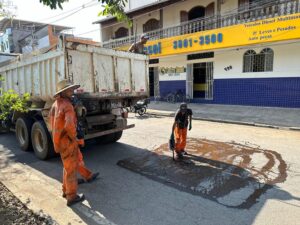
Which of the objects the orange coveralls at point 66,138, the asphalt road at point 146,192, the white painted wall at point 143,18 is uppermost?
the white painted wall at point 143,18

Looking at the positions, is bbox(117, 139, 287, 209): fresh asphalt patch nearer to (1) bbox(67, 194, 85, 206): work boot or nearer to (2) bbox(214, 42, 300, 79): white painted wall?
(1) bbox(67, 194, 85, 206): work boot

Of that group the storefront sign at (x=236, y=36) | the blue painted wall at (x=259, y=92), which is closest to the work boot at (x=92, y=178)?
the storefront sign at (x=236, y=36)

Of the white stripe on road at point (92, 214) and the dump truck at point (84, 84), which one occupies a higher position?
the dump truck at point (84, 84)

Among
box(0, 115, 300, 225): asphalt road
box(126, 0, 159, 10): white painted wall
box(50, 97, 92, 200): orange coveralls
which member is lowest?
box(0, 115, 300, 225): asphalt road

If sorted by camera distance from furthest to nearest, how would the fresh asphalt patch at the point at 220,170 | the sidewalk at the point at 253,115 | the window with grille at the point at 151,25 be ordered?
1. the window with grille at the point at 151,25
2. the sidewalk at the point at 253,115
3. the fresh asphalt patch at the point at 220,170

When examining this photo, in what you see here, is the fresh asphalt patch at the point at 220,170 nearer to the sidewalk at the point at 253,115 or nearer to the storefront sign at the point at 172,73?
the sidewalk at the point at 253,115

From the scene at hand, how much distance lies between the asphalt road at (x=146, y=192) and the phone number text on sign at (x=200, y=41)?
768 centimetres

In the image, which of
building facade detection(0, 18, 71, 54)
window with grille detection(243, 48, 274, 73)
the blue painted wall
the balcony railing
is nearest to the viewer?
the balcony railing

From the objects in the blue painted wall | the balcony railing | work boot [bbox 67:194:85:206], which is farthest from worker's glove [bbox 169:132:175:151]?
the blue painted wall

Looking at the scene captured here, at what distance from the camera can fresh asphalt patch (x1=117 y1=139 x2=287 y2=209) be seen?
3.91 metres

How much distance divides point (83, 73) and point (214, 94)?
11.0 meters

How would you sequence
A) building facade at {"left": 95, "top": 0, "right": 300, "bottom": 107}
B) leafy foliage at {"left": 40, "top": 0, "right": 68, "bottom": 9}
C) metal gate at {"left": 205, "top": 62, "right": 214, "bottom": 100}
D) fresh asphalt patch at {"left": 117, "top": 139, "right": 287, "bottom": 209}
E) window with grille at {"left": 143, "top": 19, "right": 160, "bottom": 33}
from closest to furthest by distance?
leafy foliage at {"left": 40, "top": 0, "right": 68, "bottom": 9}, fresh asphalt patch at {"left": 117, "top": 139, "right": 287, "bottom": 209}, building facade at {"left": 95, "top": 0, "right": 300, "bottom": 107}, metal gate at {"left": 205, "top": 62, "right": 214, "bottom": 100}, window with grille at {"left": 143, "top": 19, "right": 160, "bottom": 33}

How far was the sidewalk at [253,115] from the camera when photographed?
9534mm

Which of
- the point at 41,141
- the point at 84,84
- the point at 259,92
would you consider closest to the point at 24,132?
the point at 41,141
